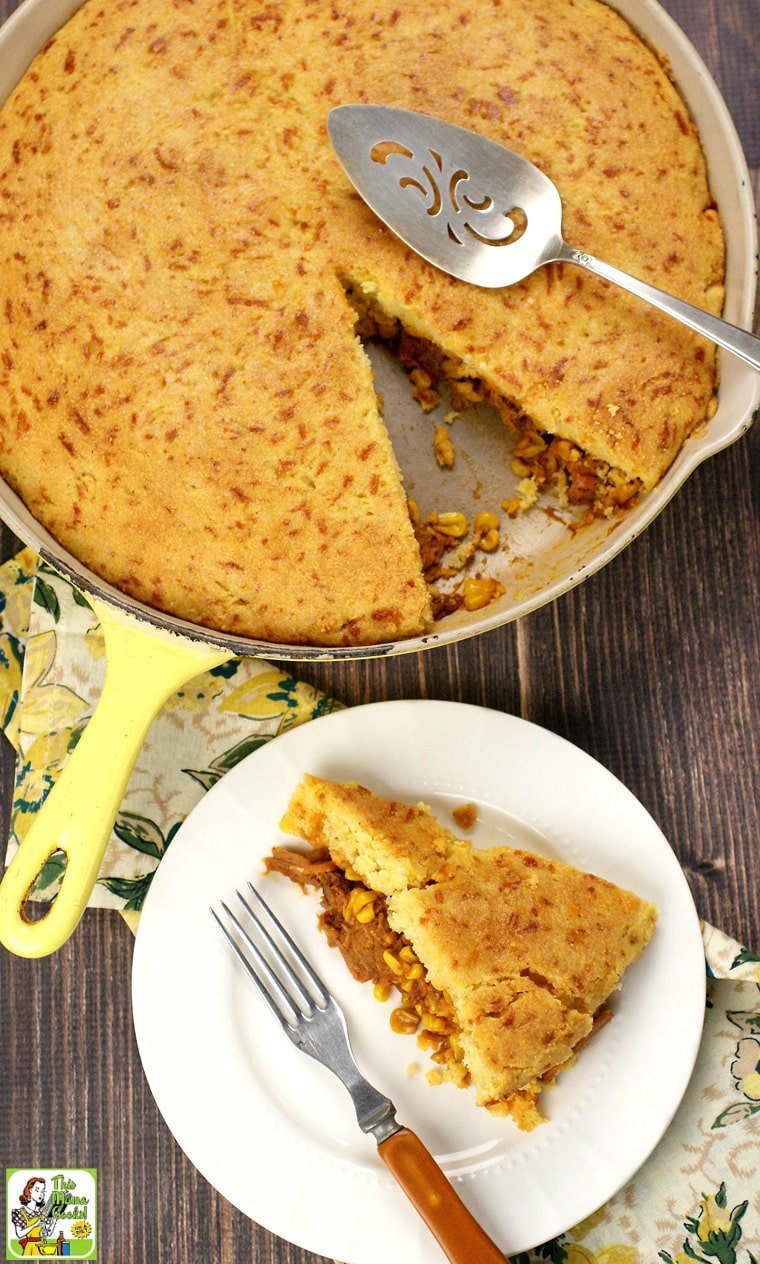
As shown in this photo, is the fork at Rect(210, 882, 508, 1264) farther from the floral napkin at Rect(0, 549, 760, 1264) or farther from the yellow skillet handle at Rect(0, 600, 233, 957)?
the yellow skillet handle at Rect(0, 600, 233, 957)

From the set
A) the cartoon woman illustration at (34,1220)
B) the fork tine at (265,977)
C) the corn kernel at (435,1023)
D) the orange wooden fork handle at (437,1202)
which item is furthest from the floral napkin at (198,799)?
the cartoon woman illustration at (34,1220)

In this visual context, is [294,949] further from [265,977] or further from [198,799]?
[198,799]

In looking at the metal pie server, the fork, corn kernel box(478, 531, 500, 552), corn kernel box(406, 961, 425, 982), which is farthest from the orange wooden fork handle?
the metal pie server

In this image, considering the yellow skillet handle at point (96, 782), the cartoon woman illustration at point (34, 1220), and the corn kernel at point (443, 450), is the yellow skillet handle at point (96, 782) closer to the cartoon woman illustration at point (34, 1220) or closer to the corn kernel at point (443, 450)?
the corn kernel at point (443, 450)

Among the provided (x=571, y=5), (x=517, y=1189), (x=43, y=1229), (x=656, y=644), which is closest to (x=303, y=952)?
(x=517, y=1189)

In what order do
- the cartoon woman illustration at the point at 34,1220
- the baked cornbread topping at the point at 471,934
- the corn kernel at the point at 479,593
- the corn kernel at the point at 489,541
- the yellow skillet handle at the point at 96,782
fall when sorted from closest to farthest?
the yellow skillet handle at the point at 96,782 < the baked cornbread topping at the point at 471,934 < the corn kernel at the point at 479,593 < the corn kernel at the point at 489,541 < the cartoon woman illustration at the point at 34,1220

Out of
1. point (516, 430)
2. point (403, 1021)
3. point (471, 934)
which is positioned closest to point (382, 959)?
point (403, 1021)
